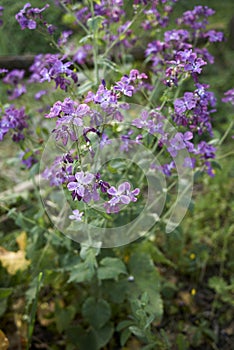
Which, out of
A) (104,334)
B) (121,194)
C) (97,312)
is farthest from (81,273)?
(121,194)

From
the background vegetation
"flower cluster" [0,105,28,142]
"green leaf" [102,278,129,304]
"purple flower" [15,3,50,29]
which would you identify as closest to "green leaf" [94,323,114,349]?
the background vegetation

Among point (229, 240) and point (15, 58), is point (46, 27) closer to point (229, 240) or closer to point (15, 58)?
point (15, 58)

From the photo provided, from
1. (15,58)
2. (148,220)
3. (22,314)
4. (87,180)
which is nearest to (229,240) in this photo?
(148,220)

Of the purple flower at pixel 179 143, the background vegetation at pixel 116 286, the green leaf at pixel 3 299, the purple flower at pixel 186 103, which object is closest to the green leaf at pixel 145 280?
the background vegetation at pixel 116 286

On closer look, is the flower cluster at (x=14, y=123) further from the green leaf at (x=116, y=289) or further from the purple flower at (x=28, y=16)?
the green leaf at (x=116, y=289)

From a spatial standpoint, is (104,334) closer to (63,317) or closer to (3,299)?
(63,317)

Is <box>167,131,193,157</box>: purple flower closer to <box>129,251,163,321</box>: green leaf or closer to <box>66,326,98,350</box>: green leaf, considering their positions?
<box>129,251,163,321</box>: green leaf

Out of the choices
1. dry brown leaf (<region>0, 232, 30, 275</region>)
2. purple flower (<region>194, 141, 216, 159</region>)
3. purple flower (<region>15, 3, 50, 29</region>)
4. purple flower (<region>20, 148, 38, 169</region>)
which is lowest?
dry brown leaf (<region>0, 232, 30, 275</region>)
